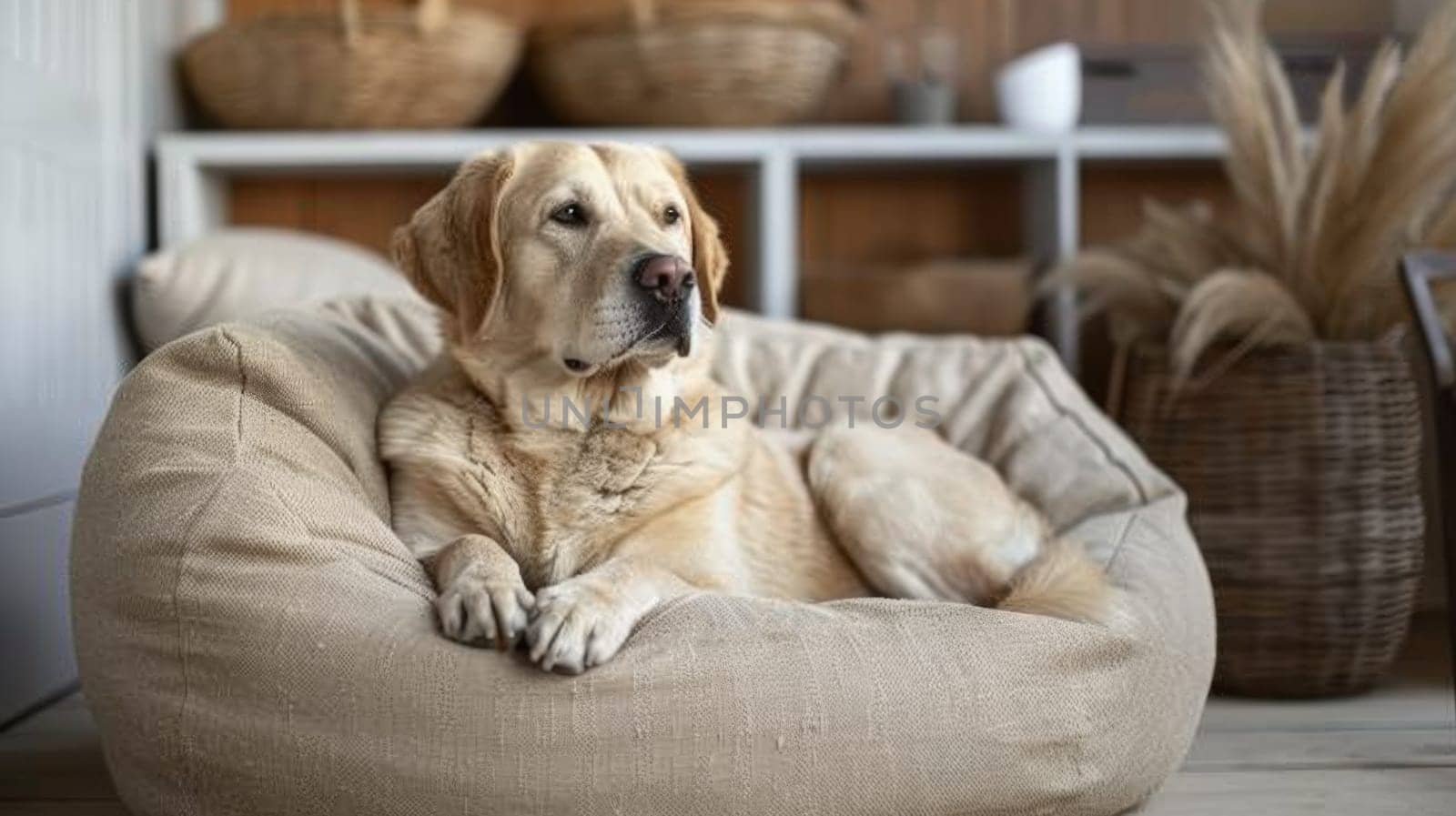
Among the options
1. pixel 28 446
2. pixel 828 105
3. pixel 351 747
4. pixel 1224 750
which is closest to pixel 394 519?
pixel 351 747

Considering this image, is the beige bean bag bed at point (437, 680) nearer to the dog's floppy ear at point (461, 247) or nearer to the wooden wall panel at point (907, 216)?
the dog's floppy ear at point (461, 247)

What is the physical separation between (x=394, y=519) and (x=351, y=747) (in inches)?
19.7

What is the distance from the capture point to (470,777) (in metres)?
1.50

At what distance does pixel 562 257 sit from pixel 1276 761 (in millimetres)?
1306

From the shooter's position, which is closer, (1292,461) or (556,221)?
(556,221)

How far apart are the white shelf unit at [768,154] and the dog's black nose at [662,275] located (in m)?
1.43

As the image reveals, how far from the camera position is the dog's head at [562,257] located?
1.85m

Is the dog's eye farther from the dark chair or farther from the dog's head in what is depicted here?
the dark chair

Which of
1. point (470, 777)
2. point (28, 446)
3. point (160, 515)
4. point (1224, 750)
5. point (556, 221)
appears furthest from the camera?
point (28, 446)

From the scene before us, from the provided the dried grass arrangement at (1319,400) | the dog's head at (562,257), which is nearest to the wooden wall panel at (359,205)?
the dried grass arrangement at (1319,400)

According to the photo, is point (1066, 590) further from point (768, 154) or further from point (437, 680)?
point (768, 154)

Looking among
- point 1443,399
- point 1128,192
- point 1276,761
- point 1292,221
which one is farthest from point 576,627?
point 1128,192

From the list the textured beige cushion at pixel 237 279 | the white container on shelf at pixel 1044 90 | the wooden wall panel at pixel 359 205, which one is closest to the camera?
the textured beige cushion at pixel 237 279

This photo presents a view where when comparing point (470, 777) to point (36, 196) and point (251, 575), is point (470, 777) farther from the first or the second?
point (36, 196)
